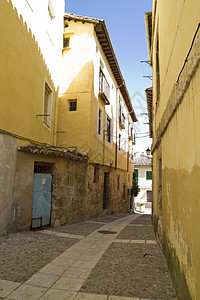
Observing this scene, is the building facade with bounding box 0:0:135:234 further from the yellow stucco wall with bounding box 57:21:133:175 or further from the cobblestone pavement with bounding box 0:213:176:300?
the cobblestone pavement with bounding box 0:213:176:300

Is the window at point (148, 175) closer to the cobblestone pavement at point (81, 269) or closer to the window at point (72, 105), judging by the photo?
the window at point (72, 105)

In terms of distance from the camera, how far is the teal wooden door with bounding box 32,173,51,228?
7.49 meters

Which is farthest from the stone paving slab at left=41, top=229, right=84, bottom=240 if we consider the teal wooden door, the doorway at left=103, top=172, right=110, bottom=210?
the doorway at left=103, top=172, right=110, bottom=210

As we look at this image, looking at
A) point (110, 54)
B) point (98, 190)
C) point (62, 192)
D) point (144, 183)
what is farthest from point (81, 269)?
point (144, 183)

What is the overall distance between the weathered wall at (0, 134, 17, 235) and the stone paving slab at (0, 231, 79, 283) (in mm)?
537

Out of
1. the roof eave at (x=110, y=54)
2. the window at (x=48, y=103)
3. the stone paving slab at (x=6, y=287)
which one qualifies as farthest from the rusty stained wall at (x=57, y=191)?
the roof eave at (x=110, y=54)

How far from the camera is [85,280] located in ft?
12.3

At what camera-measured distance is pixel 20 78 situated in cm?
725

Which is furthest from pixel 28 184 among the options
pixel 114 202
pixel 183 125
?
pixel 114 202

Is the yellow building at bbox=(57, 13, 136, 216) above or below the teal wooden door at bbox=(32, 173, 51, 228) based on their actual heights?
above

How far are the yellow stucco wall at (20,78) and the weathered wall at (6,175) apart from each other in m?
0.44

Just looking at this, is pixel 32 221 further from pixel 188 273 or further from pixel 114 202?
pixel 114 202

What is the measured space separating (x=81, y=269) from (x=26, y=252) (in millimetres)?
1484

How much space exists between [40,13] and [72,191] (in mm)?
6884
